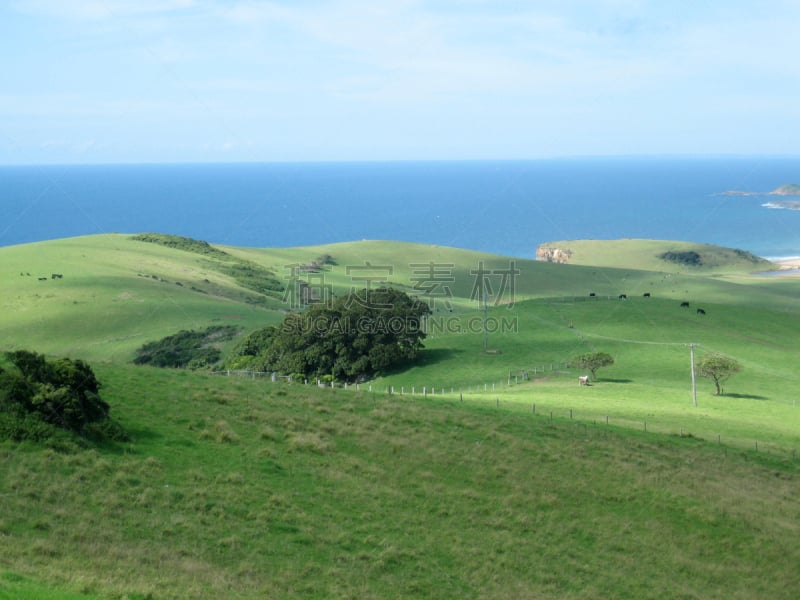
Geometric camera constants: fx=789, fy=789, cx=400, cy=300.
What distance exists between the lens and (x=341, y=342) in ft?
167

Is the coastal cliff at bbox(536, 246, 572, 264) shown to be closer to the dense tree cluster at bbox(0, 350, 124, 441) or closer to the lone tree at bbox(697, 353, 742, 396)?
the lone tree at bbox(697, 353, 742, 396)

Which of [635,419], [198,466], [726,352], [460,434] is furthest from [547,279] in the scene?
[198,466]

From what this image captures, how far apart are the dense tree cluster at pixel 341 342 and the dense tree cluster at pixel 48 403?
1075 inches

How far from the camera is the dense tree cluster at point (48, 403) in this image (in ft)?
66.3

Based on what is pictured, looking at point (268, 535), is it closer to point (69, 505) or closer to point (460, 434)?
point (69, 505)

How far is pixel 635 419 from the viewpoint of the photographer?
34875 millimetres

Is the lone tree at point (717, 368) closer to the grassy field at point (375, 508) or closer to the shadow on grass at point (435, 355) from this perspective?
the grassy field at point (375, 508)

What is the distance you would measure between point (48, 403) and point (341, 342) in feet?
100

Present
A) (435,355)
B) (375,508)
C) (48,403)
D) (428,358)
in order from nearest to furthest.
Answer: (375,508) → (48,403) → (428,358) → (435,355)

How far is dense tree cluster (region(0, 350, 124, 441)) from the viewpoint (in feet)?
66.3

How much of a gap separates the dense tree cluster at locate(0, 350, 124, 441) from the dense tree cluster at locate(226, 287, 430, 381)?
89.5ft

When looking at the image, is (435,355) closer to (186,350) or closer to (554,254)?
(186,350)

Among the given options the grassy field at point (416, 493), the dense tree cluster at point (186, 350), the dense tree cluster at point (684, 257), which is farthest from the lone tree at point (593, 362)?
the dense tree cluster at point (684, 257)

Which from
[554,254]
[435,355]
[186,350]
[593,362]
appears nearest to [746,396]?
[593,362]
